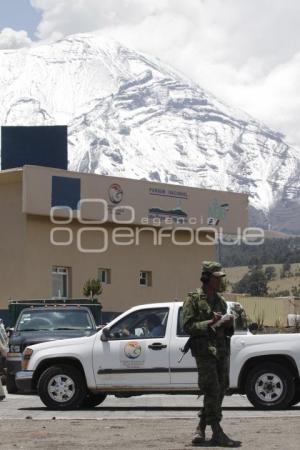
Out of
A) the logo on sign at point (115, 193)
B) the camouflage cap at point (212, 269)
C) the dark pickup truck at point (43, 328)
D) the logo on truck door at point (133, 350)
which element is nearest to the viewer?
the camouflage cap at point (212, 269)

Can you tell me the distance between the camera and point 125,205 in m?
52.6

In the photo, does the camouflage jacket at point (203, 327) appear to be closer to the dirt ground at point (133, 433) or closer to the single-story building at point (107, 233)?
the dirt ground at point (133, 433)

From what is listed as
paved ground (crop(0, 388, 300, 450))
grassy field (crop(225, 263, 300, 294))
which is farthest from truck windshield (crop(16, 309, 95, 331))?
grassy field (crop(225, 263, 300, 294))

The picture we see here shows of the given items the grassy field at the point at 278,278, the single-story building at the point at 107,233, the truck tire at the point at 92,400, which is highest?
the grassy field at the point at 278,278

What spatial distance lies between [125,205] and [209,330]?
40.8m

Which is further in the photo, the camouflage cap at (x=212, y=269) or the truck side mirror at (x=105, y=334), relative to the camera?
the truck side mirror at (x=105, y=334)

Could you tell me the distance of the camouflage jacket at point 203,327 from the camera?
11922mm

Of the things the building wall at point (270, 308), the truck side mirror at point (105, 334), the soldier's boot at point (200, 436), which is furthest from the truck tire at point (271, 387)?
the building wall at point (270, 308)

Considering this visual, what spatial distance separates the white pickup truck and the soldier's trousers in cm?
439

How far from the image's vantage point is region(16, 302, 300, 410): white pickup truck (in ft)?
53.6

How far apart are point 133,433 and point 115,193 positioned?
3947 cm

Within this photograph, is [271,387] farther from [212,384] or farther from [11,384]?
[11,384]

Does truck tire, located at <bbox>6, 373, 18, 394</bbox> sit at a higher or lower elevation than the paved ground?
higher

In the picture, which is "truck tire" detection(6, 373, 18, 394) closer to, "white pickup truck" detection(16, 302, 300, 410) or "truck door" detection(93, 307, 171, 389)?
"white pickup truck" detection(16, 302, 300, 410)
